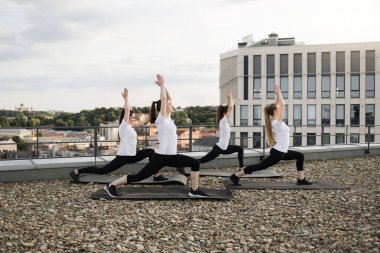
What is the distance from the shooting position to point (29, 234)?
6137 millimetres

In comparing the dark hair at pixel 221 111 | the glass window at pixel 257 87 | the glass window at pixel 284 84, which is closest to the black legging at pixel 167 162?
the dark hair at pixel 221 111

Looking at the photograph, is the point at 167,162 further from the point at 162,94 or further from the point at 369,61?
the point at 369,61

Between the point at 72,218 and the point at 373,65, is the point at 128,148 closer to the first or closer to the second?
the point at 72,218

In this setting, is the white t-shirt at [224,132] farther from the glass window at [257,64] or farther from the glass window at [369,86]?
the glass window at [369,86]

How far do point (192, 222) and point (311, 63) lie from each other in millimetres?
54937

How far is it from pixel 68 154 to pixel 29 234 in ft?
22.3

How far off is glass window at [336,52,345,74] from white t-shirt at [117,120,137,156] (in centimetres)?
5279

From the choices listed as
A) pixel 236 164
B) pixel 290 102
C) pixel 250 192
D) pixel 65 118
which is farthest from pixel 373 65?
pixel 250 192

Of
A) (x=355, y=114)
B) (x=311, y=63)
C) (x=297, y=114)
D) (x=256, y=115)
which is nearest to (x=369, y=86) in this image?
(x=355, y=114)

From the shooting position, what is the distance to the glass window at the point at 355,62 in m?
57.3

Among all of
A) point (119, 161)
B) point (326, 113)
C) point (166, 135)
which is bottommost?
point (119, 161)

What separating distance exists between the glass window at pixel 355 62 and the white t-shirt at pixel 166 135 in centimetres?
5383

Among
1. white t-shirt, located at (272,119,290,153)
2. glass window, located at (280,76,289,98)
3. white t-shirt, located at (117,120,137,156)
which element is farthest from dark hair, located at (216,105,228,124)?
glass window, located at (280,76,289,98)

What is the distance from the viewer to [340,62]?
5806cm
